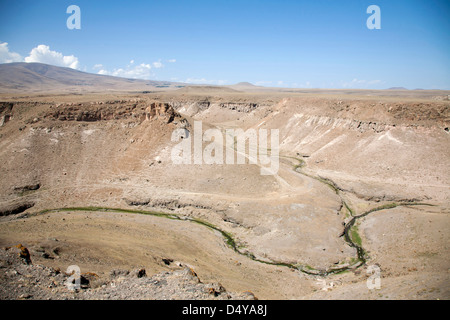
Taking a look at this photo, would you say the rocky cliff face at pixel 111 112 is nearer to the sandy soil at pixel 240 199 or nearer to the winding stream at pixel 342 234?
the sandy soil at pixel 240 199

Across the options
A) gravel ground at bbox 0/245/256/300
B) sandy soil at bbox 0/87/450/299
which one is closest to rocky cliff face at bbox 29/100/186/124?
sandy soil at bbox 0/87/450/299

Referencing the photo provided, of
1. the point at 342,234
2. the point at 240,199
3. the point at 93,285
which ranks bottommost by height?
the point at 342,234

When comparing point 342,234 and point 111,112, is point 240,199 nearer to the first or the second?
point 342,234

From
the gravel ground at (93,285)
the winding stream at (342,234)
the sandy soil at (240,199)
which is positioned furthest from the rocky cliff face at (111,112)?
the gravel ground at (93,285)

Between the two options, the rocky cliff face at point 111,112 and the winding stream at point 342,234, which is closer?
the winding stream at point 342,234

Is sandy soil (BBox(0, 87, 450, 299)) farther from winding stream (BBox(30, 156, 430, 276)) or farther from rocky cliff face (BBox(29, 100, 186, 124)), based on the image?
winding stream (BBox(30, 156, 430, 276))

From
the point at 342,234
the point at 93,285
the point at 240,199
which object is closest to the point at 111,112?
the point at 240,199

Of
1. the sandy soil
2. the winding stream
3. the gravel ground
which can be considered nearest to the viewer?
the gravel ground

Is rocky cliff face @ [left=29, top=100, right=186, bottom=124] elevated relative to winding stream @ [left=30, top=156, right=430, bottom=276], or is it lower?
elevated

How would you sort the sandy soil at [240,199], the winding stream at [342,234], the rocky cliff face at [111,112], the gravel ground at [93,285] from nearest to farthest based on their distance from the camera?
1. the gravel ground at [93,285]
2. the sandy soil at [240,199]
3. the winding stream at [342,234]
4. the rocky cliff face at [111,112]

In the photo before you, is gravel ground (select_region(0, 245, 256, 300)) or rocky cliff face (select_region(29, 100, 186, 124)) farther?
rocky cliff face (select_region(29, 100, 186, 124))

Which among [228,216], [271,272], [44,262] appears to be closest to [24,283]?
[44,262]

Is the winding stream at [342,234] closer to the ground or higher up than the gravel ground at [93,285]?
closer to the ground
